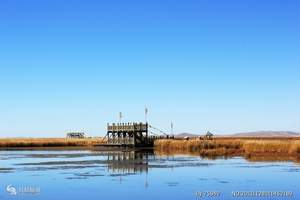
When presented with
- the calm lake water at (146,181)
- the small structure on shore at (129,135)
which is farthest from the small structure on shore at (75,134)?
the calm lake water at (146,181)

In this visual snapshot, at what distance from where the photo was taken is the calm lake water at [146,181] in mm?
33062

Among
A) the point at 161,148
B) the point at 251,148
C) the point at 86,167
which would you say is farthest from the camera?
the point at 161,148

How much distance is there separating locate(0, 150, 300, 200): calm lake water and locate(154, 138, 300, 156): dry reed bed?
16015mm

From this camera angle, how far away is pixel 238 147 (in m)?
78.9

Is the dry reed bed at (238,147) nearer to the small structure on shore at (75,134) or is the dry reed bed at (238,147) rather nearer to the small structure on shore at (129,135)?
the small structure on shore at (129,135)

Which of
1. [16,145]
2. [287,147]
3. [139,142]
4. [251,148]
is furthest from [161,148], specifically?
[16,145]

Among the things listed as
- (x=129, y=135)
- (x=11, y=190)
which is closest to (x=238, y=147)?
(x=129, y=135)

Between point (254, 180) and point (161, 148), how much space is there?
5340 cm

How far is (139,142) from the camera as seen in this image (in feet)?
331

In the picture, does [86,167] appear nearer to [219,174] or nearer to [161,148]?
[219,174]

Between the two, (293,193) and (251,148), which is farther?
(251,148)

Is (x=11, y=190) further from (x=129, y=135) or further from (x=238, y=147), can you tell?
(x=129, y=135)

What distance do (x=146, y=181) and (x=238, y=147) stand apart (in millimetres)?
41694

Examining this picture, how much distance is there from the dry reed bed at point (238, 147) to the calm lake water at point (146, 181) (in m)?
16.0
